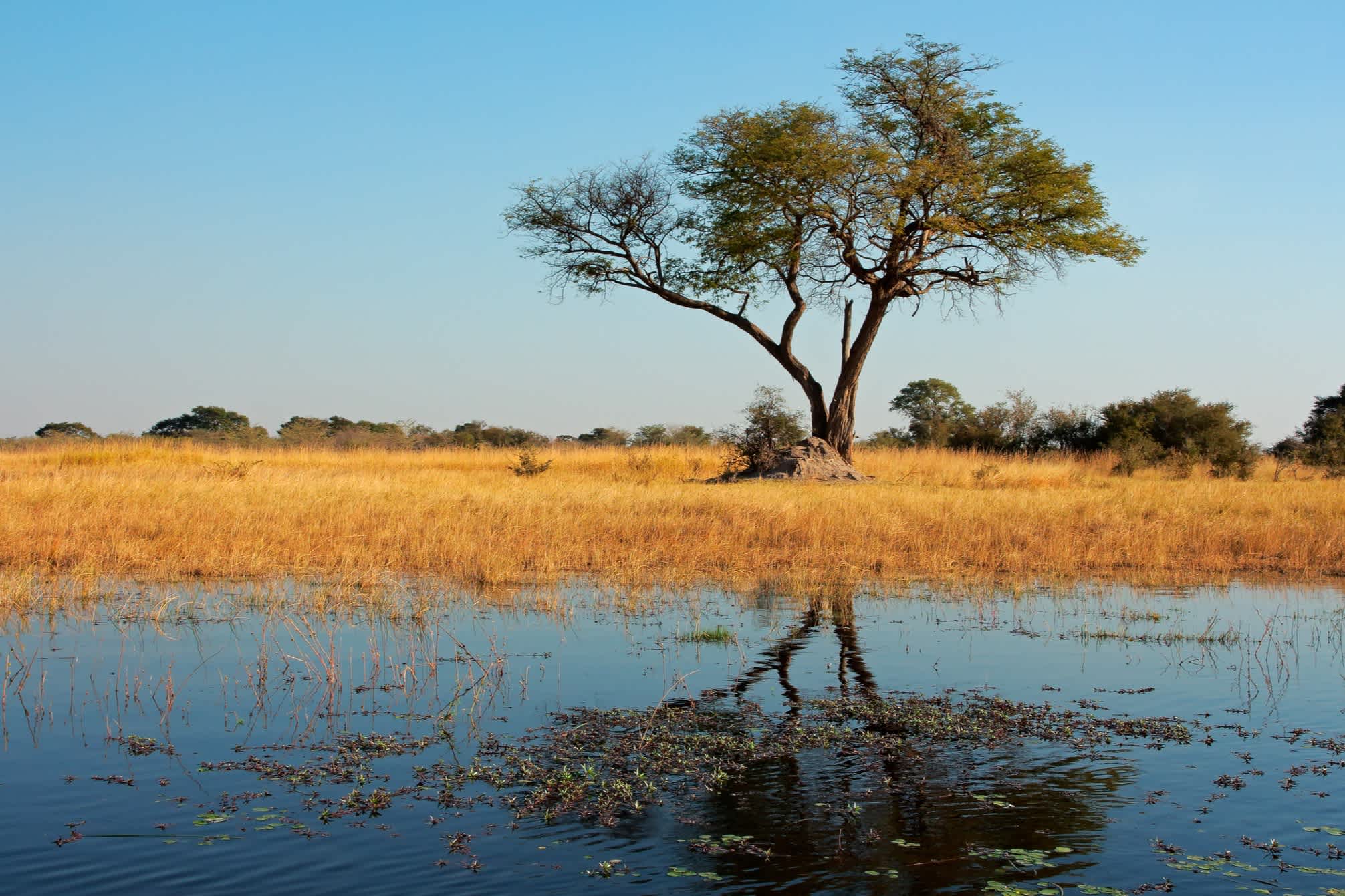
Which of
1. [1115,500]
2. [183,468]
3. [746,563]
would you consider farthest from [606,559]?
[183,468]

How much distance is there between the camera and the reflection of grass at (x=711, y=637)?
8578 mm

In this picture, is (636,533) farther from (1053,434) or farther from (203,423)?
(203,423)

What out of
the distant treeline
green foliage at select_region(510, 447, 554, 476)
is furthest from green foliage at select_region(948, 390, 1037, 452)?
green foliage at select_region(510, 447, 554, 476)

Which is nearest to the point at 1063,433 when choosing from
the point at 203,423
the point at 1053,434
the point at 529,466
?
the point at 1053,434

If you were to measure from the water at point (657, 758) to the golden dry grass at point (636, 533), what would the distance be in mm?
2719

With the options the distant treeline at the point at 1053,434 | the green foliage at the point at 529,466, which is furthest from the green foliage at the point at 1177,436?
the green foliage at the point at 529,466

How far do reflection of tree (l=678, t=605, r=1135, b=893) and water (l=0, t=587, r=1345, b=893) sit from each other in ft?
0.05

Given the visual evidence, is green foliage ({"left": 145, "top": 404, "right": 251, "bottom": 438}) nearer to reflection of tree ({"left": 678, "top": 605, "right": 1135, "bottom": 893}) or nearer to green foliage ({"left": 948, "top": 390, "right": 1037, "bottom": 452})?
green foliage ({"left": 948, "top": 390, "right": 1037, "bottom": 452})

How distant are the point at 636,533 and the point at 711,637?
604cm

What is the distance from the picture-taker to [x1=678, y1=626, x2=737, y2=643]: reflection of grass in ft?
28.1

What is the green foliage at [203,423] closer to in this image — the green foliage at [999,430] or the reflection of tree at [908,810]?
the green foliage at [999,430]

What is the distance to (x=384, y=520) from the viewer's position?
15117mm

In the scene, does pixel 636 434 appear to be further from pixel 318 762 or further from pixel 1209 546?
pixel 318 762

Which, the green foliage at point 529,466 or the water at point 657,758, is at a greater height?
the green foliage at point 529,466
